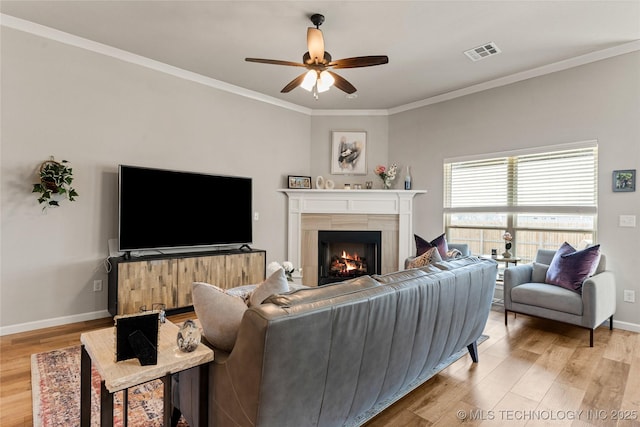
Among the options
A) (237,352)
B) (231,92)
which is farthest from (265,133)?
(237,352)

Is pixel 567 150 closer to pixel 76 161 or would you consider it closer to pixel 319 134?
pixel 319 134

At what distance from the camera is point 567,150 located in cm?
390

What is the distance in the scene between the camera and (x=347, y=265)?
5543 mm

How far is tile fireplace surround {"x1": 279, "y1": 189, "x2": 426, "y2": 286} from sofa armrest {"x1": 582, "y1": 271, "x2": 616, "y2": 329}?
2.43 metres

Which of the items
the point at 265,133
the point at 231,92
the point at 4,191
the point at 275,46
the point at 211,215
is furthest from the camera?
the point at 265,133

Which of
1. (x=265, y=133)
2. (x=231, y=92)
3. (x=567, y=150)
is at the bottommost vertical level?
(x=567, y=150)

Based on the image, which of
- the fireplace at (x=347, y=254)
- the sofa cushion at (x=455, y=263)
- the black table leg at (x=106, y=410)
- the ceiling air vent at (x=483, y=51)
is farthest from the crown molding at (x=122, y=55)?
the sofa cushion at (x=455, y=263)

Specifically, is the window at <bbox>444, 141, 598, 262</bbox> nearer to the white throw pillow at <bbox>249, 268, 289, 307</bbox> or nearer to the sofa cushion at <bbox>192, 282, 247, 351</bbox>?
the white throw pillow at <bbox>249, 268, 289, 307</bbox>

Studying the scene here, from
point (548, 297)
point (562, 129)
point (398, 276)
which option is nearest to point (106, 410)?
point (398, 276)

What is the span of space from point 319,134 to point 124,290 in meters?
3.77

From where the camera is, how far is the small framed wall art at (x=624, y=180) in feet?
11.3

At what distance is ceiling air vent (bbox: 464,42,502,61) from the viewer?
3.57 m

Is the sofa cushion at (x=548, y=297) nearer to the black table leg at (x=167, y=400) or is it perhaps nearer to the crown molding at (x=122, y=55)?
the black table leg at (x=167, y=400)

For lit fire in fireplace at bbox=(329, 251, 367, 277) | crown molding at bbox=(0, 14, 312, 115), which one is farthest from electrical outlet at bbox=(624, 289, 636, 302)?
crown molding at bbox=(0, 14, 312, 115)
